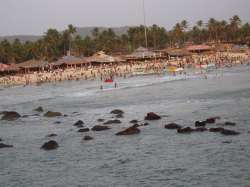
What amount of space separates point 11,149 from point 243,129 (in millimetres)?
10597

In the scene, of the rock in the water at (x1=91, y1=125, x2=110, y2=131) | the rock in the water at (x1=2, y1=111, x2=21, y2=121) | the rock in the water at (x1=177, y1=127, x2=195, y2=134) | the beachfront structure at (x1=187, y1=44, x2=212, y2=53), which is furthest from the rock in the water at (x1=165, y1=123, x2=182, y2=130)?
the beachfront structure at (x1=187, y1=44, x2=212, y2=53)

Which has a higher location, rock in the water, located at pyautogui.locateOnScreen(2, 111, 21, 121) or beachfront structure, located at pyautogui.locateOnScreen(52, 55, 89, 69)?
beachfront structure, located at pyautogui.locateOnScreen(52, 55, 89, 69)

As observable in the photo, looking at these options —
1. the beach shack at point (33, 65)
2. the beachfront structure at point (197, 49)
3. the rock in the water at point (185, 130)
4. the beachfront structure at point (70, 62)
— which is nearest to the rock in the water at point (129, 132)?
the rock in the water at point (185, 130)

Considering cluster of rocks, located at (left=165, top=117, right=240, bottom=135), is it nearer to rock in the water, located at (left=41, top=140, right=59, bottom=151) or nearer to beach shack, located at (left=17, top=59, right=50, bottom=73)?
rock in the water, located at (left=41, top=140, right=59, bottom=151)

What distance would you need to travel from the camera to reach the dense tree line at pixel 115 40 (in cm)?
11094

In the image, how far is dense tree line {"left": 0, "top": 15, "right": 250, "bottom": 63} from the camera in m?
111

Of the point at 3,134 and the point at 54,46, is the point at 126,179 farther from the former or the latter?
the point at 54,46

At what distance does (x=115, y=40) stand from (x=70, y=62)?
4174 centimetres

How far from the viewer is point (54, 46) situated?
4604 inches

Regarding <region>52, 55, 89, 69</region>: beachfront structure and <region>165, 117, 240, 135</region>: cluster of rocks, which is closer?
<region>165, 117, 240, 135</region>: cluster of rocks

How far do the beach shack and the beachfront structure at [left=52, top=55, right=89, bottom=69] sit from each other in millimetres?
2333

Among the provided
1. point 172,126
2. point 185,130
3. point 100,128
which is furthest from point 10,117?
point 185,130

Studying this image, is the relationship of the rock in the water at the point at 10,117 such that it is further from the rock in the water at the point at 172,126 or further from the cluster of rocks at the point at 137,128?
the rock in the water at the point at 172,126

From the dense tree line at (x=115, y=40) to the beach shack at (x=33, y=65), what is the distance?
17.9 metres
